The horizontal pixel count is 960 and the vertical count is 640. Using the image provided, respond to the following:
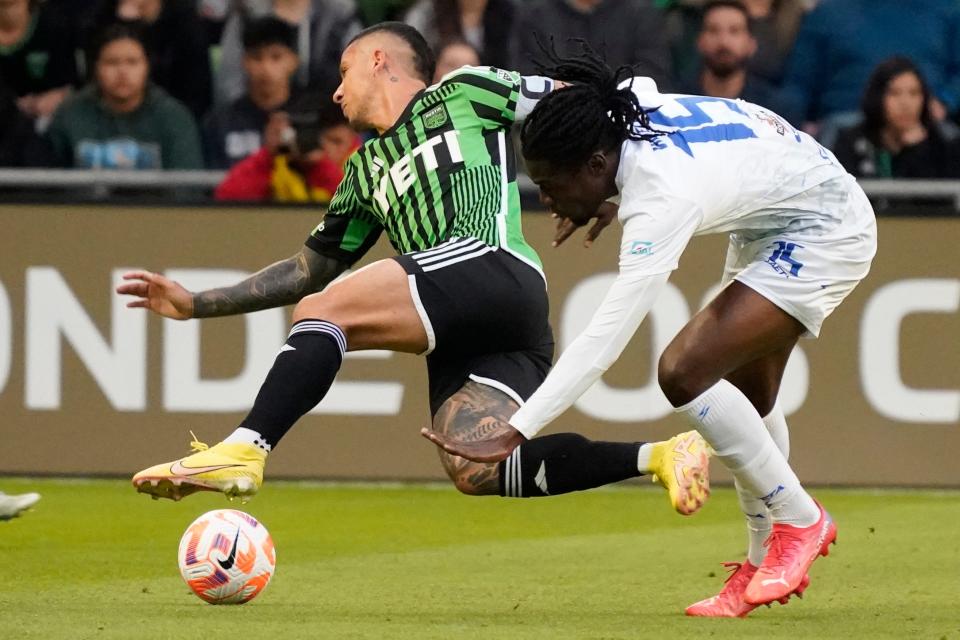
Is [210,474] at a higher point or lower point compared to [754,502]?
higher

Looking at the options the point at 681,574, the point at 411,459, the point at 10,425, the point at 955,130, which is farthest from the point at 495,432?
the point at 955,130

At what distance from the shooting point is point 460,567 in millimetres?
7480

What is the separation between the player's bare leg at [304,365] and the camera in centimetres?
556

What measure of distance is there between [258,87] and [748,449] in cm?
563

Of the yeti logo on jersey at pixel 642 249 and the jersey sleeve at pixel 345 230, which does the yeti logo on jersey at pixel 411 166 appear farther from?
the yeti logo on jersey at pixel 642 249

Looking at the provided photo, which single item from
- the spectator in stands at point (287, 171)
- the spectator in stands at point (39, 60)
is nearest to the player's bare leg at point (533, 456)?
the spectator in stands at point (287, 171)

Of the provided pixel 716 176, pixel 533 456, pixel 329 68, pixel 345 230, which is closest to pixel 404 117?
pixel 345 230

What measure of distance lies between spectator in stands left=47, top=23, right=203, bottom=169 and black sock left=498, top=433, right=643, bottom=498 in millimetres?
5101

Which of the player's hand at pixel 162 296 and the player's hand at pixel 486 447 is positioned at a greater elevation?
the player's hand at pixel 162 296

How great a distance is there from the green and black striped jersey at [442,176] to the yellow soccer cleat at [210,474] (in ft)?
3.79

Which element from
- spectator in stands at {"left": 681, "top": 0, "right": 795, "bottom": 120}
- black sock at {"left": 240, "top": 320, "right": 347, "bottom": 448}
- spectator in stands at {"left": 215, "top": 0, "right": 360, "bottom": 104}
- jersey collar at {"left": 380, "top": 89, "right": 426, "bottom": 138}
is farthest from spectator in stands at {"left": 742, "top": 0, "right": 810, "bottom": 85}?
black sock at {"left": 240, "top": 320, "right": 347, "bottom": 448}

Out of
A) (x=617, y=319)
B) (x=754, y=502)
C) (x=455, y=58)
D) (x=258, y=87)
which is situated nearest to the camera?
(x=617, y=319)

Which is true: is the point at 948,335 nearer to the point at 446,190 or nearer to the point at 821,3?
the point at 821,3

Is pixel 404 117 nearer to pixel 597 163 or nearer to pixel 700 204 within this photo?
pixel 597 163
